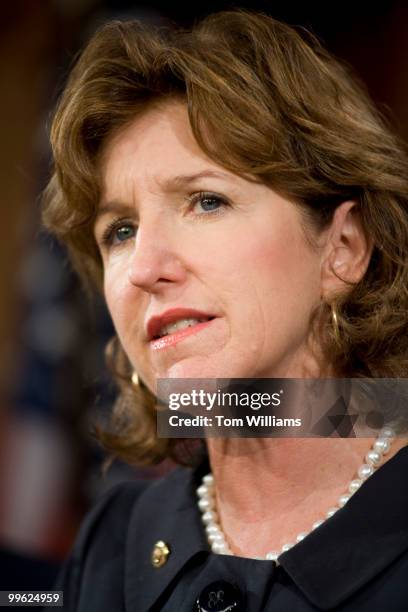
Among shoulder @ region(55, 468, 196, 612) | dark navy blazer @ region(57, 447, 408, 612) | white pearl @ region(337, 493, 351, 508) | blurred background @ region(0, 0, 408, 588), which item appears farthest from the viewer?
blurred background @ region(0, 0, 408, 588)

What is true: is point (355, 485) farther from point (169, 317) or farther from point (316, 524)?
point (169, 317)

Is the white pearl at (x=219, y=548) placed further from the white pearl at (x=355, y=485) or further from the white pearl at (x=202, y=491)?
the white pearl at (x=355, y=485)

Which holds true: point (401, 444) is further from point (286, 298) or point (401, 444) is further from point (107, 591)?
point (107, 591)

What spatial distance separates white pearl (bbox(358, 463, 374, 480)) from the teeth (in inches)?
14.3

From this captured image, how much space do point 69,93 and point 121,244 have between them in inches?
11.6

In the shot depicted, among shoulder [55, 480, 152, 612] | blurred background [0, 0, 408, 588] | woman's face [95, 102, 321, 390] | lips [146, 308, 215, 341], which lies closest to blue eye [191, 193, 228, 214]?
woman's face [95, 102, 321, 390]

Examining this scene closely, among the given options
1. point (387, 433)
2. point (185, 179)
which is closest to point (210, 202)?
point (185, 179)

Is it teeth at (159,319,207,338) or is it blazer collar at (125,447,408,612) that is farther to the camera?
teeth at (159,319,207,338)

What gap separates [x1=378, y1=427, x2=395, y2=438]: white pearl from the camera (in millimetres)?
1405

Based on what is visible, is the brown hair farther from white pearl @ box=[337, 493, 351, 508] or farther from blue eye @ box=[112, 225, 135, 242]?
white pearl @ box=[337, 493, 351, 508]

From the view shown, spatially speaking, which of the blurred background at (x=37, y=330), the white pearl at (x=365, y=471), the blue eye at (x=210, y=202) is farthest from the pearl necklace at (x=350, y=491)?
the blurred background at (x=37, y=330)

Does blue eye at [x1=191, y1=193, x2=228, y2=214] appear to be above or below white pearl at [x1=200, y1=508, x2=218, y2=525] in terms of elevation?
above

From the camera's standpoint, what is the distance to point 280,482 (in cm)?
145

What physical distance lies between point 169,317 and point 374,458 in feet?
1.36
